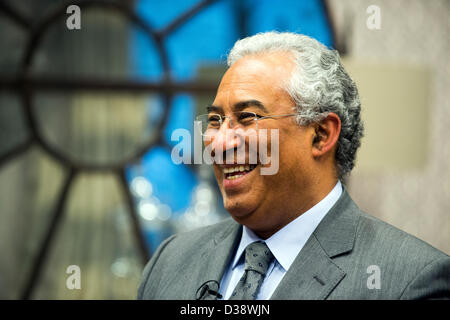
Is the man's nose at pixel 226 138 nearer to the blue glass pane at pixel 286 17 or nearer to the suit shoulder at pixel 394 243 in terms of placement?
the suit shoulder at pixel 394 243

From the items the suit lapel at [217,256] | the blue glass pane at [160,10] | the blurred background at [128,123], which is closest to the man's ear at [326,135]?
the suit lapel at [217,256]

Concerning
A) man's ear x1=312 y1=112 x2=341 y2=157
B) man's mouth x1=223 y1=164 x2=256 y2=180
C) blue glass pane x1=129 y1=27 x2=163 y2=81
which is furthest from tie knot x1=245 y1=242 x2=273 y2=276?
blue glass pane x1=129 y1=27 x2=163 y2=81

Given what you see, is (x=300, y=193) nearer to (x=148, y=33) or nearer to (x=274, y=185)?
(x=274, y=185)

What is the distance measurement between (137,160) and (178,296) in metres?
1.60

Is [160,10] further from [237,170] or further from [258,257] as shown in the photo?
[258,257]

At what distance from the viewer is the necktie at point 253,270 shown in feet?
4.31

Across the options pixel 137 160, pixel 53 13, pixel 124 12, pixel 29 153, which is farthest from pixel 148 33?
pixel 29 153

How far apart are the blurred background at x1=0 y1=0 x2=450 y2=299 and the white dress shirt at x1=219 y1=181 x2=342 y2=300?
151 centimetres

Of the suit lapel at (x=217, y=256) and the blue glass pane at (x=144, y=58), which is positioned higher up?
the blue glass pane at (x=144, y=58)

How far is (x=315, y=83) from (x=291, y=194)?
31 cm

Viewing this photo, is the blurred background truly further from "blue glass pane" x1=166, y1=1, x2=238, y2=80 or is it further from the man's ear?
the man's ear

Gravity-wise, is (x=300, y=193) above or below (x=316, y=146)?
below

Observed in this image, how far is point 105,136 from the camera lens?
2.98m

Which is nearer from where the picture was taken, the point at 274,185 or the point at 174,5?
the point at 274,185
